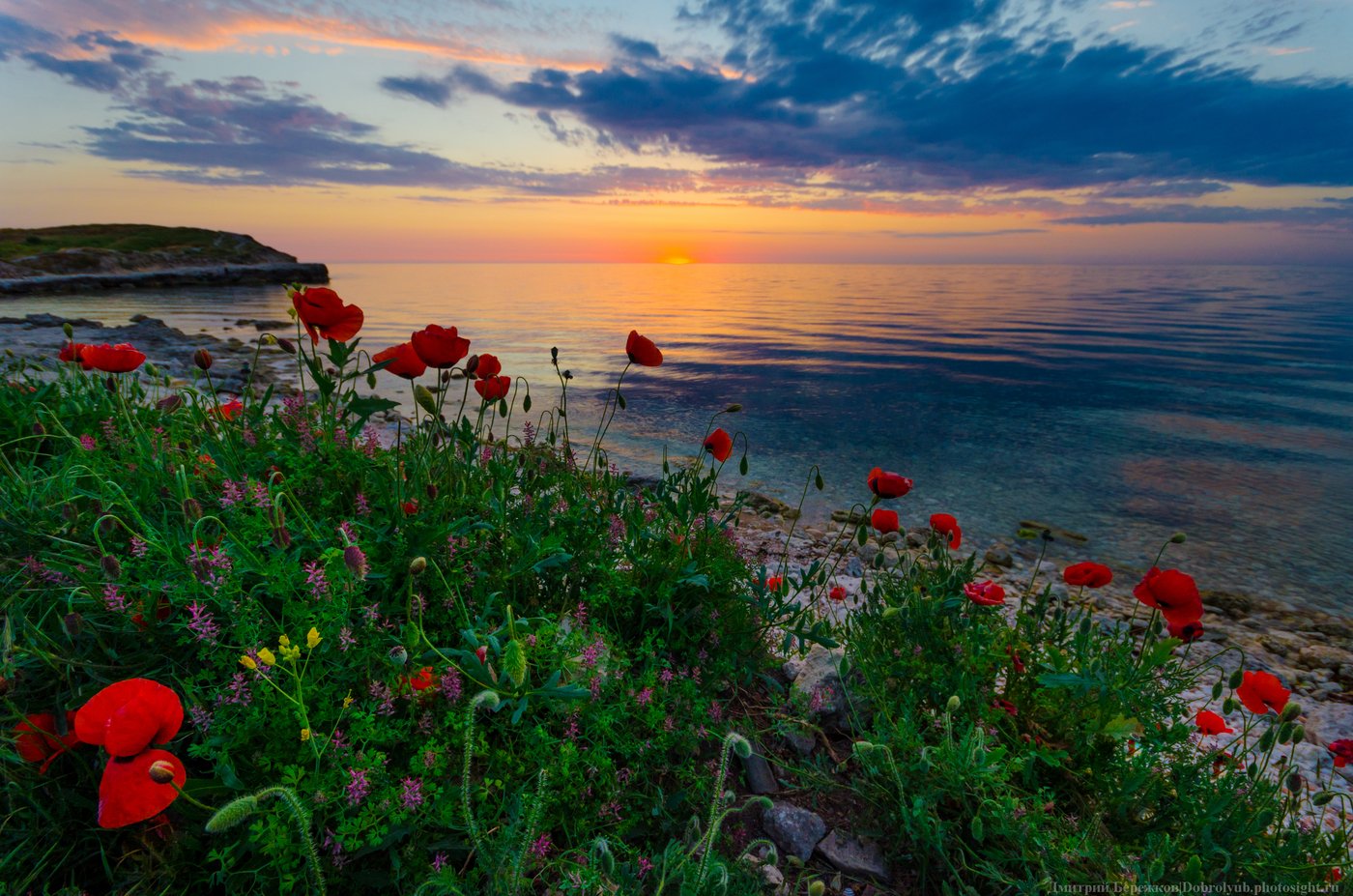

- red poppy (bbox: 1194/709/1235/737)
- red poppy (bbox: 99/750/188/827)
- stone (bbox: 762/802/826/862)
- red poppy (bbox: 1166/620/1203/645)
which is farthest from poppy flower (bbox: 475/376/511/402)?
red poppy (bbox: 1194/709/1235/737)

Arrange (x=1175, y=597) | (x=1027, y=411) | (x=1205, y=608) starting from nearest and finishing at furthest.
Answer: (x=1175, y=597) → (x=1205, y=608) → (x=1027, y=411)

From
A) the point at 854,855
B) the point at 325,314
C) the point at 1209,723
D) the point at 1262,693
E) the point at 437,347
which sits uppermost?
the point at 325,314

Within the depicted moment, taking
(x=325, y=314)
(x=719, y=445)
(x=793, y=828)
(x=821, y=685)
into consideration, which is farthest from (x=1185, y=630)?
(x=325, y=314)

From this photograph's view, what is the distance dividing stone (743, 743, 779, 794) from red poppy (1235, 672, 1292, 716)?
6.27 feet

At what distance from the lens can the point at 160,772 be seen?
136cm

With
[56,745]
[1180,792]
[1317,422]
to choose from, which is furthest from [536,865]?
[1317,422]

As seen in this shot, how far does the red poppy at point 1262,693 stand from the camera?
2.45 meters

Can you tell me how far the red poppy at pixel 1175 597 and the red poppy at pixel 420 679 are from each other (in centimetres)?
267

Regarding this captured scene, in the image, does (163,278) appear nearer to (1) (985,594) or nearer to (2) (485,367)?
(2) (485,367)

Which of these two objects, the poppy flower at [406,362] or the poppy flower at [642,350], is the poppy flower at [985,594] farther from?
the poppy flower at [406,362]

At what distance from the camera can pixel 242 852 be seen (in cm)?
164

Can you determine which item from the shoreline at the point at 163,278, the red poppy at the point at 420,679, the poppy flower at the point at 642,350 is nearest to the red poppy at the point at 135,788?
the red poppy at the point at 420,679

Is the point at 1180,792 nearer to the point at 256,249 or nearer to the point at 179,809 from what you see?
the point at 179,809

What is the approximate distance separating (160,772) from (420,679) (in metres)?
0.68
